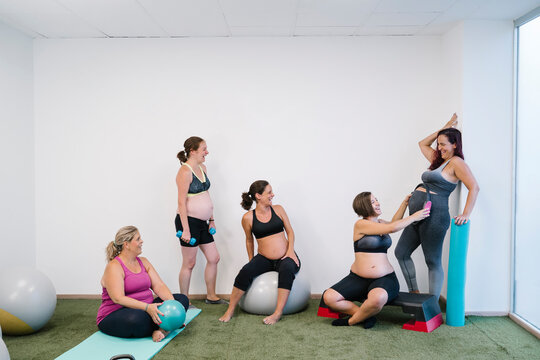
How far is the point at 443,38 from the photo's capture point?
473 centimetres

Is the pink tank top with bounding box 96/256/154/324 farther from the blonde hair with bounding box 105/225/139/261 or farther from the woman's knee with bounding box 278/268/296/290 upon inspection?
the woman's knee with bounding box 278/268/296/290

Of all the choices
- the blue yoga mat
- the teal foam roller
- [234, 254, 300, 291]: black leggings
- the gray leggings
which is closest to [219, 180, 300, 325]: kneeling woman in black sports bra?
[234, 254, 300, 291]: black leggings

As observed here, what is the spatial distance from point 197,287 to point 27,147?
83.2 inches

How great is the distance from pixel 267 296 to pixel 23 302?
1.85 m

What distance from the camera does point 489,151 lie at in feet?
13.6

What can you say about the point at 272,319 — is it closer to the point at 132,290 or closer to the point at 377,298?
the point at 377,298

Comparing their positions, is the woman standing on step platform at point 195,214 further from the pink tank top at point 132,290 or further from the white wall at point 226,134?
the pink tank top at point 132,290

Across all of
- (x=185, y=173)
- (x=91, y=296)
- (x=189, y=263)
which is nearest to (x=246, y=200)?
(x=185, y=173)

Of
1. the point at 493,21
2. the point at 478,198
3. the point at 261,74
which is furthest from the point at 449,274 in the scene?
the point at 261,74

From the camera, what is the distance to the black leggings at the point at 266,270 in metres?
4.11

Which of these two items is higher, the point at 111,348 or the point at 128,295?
the point at 128,295

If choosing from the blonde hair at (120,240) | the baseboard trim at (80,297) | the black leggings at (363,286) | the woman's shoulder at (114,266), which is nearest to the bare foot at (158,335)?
the woman's shoulder at (114,266)

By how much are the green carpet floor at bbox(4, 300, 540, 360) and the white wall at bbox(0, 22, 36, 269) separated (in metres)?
0.86

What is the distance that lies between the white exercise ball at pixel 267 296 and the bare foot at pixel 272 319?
141mm
